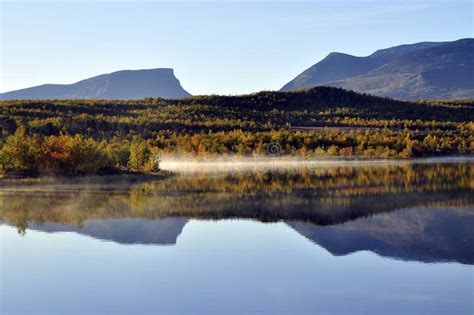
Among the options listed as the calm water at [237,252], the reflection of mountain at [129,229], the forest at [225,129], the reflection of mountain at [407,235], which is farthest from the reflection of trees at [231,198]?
the forest at [225,129]

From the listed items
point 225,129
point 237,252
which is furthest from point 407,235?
point 225,129

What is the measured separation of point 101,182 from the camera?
3469 centimetres

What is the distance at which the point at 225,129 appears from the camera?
275 feet

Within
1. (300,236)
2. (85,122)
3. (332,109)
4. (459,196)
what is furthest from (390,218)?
(332,109)

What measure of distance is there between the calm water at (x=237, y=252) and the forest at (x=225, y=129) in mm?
9423

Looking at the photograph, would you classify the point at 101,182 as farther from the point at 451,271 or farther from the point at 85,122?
the point at 85,122

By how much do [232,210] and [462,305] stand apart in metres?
12.5

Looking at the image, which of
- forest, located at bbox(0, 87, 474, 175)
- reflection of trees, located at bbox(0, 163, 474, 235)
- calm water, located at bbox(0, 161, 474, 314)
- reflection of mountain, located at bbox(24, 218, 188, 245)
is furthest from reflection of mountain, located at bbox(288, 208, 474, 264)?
forest, located at bbox(0, 87, 474, 175)

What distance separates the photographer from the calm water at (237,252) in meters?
11.2

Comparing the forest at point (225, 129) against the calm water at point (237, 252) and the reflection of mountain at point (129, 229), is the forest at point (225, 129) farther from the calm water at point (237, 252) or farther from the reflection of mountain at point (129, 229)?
the reflection of mountain at point (129, 229)

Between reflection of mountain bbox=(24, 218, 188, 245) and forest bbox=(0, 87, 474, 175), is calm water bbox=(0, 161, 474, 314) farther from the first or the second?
forest bbox=(0, 87, 474, 175)

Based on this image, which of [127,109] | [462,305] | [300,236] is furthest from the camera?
[127,109]

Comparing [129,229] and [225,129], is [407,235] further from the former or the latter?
[225,129]

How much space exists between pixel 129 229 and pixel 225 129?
65.0 meters
